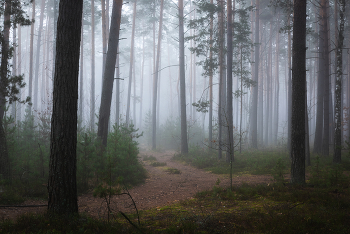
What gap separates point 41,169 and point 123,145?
3.09m

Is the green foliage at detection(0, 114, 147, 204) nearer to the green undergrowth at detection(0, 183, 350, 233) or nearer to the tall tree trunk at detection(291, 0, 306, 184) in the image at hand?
the green undergrowth at detection(0, 183, 350, 233)

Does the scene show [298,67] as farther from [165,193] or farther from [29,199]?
[29,199]

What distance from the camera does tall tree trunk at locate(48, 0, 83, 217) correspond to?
4.27 meters

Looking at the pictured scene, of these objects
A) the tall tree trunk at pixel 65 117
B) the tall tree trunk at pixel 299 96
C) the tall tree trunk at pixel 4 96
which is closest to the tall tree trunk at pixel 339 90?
the tall tree trunk at pixel 299 96

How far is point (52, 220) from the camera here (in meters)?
3.88

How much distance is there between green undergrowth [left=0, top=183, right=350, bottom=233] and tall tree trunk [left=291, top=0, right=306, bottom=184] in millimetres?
921

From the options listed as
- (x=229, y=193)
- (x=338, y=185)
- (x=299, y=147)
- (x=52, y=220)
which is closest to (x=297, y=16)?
(x=299, y=147)

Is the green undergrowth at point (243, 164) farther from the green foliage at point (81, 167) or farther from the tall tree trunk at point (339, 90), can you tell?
the green foliage at point (81, 167)

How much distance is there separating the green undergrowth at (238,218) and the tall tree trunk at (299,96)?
0.92 metres

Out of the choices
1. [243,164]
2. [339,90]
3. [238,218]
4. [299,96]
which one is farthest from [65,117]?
[339,90]

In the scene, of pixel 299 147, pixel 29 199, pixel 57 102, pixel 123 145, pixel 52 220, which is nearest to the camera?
pixel 52 220

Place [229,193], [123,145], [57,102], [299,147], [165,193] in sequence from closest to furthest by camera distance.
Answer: [57,102]
[229,193]
[299,147]
[165,193]
[123,145]

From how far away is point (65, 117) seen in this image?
4.36 metres

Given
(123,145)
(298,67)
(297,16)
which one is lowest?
(123,145)
